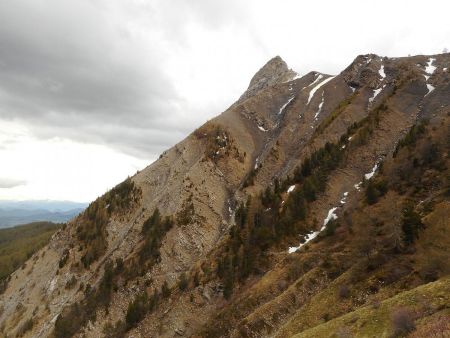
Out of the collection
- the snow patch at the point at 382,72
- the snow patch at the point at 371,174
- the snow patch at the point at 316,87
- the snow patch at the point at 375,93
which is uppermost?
the snow patch at the point at 316,87

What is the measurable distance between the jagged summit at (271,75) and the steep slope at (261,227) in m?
56.1

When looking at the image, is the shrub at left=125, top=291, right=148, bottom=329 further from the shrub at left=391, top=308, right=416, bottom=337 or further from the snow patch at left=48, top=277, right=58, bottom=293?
the shrub at left=391, top=308, right=416, bottom=337

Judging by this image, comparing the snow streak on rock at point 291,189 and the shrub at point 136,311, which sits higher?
the snow streak on rock at point 291,189

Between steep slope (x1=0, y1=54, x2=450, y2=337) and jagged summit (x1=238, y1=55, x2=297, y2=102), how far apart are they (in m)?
56.1

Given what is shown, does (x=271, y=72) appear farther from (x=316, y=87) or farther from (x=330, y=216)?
(x=330, y=216)

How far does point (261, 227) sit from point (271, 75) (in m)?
137

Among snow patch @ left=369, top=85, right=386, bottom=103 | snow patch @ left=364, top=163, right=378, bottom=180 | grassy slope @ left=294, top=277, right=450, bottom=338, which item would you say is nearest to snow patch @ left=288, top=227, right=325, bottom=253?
snow patch @ left=364, top=163, right=378, bottom=180

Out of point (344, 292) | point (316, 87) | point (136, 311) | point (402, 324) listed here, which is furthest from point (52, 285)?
point (316, 87)

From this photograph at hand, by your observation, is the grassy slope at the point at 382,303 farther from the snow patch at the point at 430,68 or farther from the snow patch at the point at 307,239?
the snow patch at the point at 430,68

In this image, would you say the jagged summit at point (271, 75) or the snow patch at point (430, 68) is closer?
the snow patch at point (430, 68)

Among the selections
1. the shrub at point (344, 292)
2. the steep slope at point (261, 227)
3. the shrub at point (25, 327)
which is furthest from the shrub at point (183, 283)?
the shrub at point (25, 327)

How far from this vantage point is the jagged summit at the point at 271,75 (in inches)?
6885

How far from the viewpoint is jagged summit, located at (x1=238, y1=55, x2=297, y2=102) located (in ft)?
574

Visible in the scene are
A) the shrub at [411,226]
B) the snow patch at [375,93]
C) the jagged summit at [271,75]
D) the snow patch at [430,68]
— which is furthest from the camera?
the jagged summit at [271,75]
